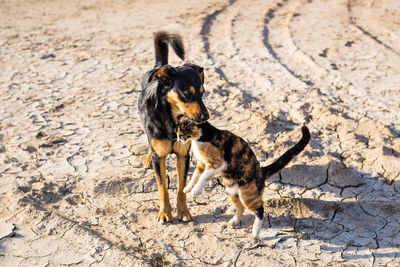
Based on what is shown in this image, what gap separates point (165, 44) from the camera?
17.0 ft

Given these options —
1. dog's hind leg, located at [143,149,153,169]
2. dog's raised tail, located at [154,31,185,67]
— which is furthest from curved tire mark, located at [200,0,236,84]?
dog's hind leg, located at [143,149,153,169]

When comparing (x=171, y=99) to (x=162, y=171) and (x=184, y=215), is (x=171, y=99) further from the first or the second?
(x=184, y=215)

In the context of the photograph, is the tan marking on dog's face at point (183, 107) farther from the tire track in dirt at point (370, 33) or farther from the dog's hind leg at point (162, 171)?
the tire track in dirt at point (370, 33)

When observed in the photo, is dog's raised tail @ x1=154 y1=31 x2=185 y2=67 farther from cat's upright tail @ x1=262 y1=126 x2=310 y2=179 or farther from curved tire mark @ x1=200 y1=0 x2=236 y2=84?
curved tire mark @ x1=200 y1=0 x2=236 y2=84

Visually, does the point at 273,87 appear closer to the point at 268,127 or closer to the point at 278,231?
the point at 268,127

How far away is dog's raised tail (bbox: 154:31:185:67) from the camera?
4.79m

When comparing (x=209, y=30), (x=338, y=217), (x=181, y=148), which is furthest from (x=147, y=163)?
(x=209, y=30)

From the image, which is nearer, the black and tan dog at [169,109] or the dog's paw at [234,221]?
the black and tan dog at [169,109]

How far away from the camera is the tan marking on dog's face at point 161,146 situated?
4215mm

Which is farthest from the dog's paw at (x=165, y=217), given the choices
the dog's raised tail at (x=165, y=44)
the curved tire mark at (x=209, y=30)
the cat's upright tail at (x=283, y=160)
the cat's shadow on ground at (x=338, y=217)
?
the curved tire mark at (x=209, y=30)

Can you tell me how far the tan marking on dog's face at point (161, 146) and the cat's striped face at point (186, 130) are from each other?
243 mm

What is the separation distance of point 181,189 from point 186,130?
88 cm

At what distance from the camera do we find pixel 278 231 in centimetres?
441

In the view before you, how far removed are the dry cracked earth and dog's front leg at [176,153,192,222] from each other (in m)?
0.11
